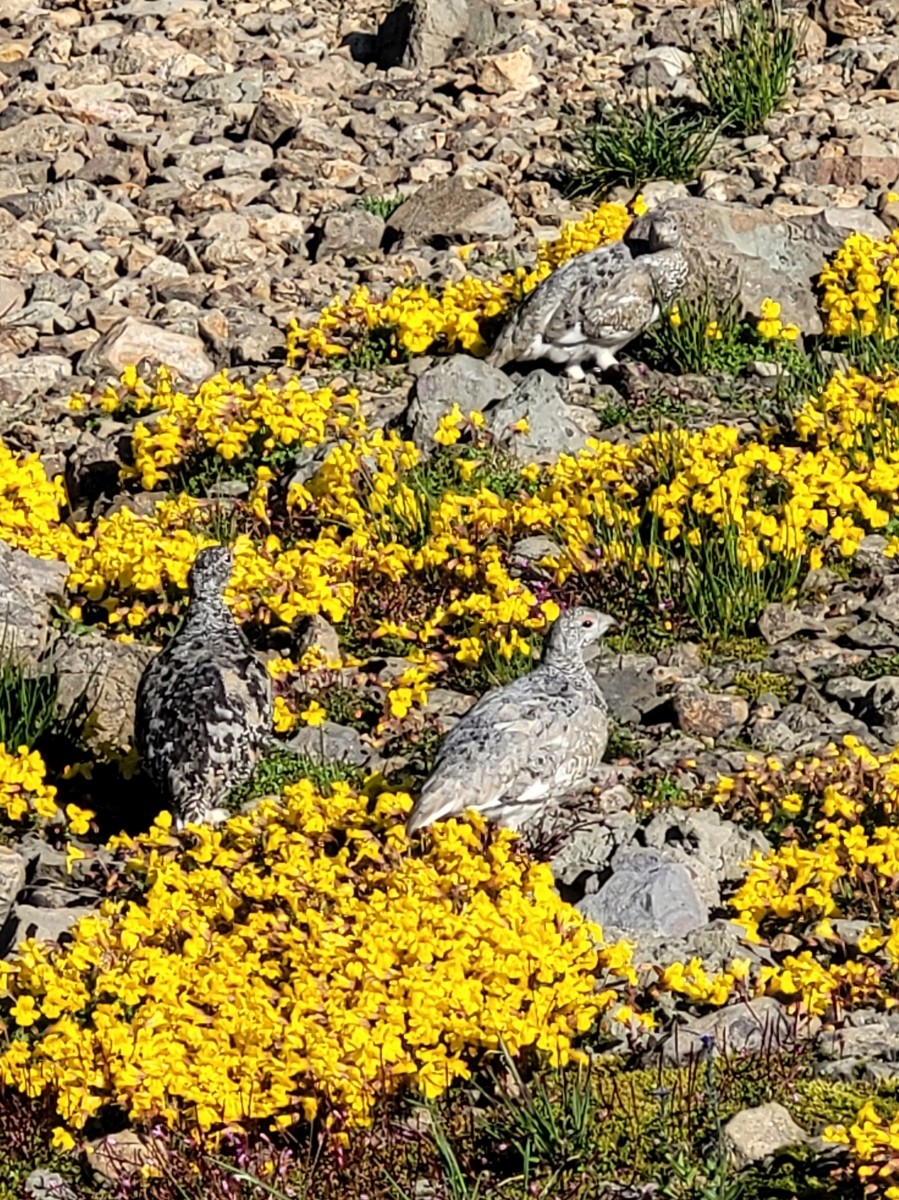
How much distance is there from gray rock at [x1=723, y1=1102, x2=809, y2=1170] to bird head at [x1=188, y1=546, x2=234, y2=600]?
3645mm

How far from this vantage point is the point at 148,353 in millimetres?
12234

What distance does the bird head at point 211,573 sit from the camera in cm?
917

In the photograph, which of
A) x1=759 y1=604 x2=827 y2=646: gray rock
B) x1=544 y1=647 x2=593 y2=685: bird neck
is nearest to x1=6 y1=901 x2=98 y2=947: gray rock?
x1=544 y1=647 x2=593 y2=685: bird neck

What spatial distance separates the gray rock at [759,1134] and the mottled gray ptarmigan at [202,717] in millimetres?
2678

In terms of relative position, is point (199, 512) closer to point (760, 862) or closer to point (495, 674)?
point (495, 674)

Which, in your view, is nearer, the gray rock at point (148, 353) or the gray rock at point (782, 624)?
the gray rock at point (782, 624)

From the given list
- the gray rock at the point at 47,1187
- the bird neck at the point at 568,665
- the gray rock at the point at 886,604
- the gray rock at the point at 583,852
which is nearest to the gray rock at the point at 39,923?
the gray rock at the point at 47,1187

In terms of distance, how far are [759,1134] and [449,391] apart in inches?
221

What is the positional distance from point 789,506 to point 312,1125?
161 inches

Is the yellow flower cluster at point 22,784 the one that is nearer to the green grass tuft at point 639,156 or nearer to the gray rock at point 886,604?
the gray rock at point 886,604

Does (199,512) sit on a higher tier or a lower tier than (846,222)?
lower

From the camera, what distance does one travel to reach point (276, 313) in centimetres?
1274

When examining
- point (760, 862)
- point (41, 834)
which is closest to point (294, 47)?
point (41, 834)

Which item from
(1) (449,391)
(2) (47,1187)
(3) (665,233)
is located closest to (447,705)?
(1) (449,391)
